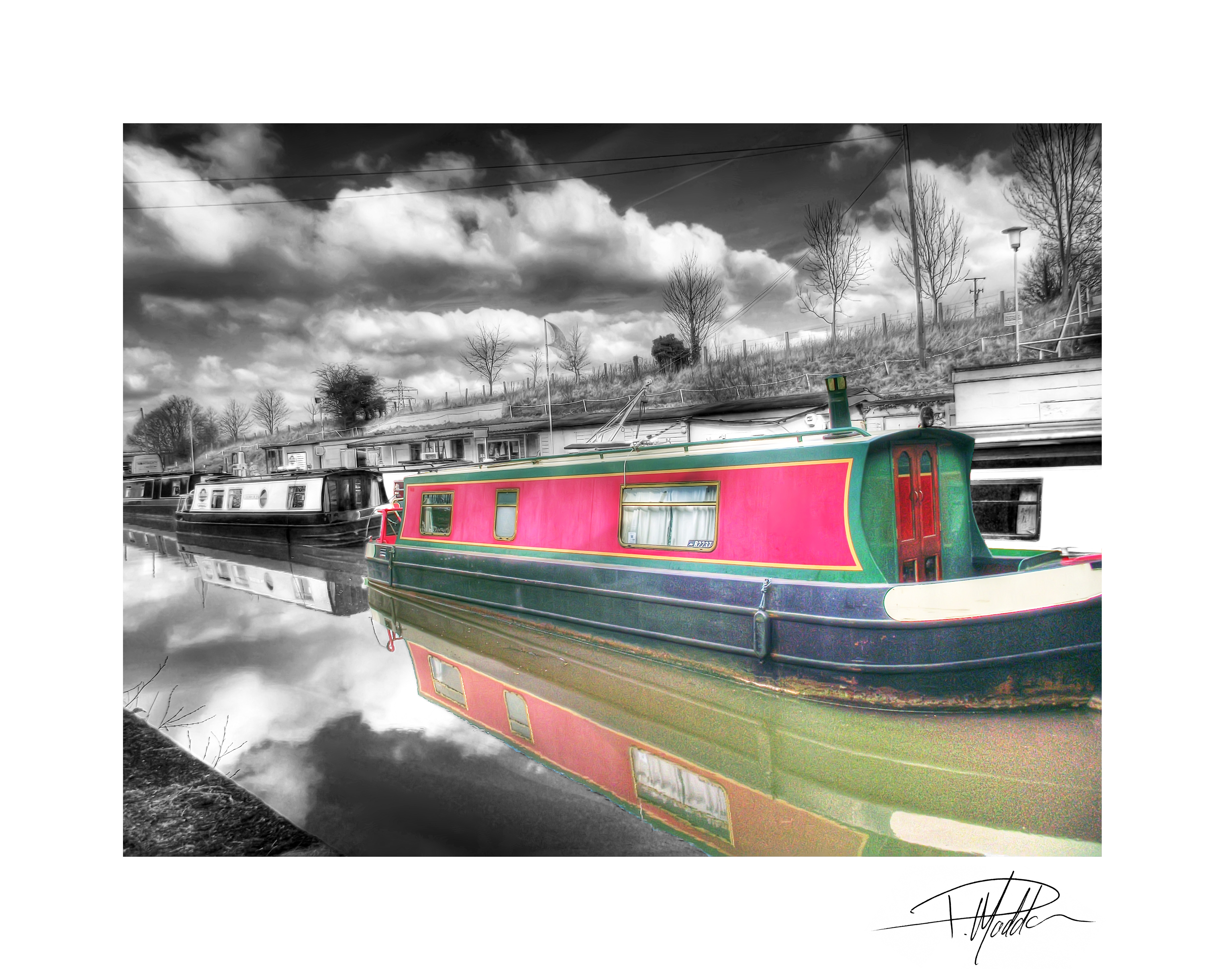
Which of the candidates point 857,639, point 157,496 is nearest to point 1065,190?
point 857,639

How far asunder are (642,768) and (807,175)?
149 inches

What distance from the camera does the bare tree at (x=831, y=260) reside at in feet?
14.7

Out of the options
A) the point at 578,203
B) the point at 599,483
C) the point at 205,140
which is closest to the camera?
the point at 205,140

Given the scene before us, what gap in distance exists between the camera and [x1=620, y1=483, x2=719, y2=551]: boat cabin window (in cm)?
399

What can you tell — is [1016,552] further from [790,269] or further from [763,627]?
[790,269]

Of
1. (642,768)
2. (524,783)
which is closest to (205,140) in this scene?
(524,783)

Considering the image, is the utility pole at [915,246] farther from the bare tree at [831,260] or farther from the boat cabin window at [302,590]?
the boat cabin window at [302,590]

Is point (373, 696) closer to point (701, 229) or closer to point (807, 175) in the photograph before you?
point (701, 229)

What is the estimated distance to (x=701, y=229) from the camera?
4.51m

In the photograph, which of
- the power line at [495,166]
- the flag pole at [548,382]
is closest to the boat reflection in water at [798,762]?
the flag pole at [548,382]

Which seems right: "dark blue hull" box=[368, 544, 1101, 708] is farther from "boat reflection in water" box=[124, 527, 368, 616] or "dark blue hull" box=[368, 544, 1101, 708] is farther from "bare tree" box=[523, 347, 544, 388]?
"boat reflection in water" box=[124, 527, 368, 616]

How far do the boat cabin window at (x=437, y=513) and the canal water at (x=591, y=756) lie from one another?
168 cm
